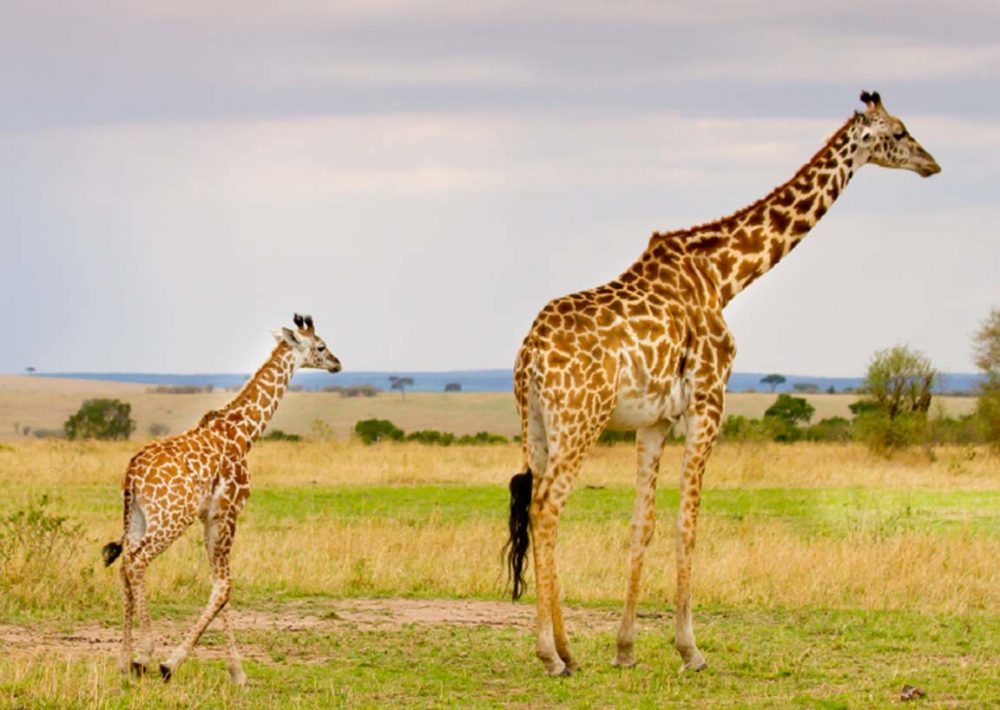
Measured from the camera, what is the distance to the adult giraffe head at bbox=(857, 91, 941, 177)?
512 inches

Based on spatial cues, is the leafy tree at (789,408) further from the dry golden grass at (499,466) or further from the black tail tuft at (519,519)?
the black tail tuft at (519,519)

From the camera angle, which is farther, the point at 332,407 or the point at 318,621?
the point at 332,407

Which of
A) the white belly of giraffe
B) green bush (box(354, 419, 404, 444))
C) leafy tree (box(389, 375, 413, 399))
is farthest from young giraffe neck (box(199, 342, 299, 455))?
leafy tree (box(389, 375, 413, 399))

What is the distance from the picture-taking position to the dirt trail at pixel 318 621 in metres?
12.4

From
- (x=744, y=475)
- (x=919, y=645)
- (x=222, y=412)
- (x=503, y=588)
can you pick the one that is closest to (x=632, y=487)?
(x=744, y=475)

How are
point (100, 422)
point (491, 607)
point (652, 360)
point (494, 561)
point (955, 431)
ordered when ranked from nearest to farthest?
point (652, 360)
point (491, 607)
point (494, 561)
point (955, 431)
point (100, 422)

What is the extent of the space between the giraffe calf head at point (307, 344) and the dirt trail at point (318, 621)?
210cm

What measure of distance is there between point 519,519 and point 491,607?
12.0 feet

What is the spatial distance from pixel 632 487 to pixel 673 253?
57.5 ft

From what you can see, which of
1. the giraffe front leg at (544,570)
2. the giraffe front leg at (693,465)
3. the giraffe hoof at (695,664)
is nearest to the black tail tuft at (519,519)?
the giraffe front leg at (544,570)

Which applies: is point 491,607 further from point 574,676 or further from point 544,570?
point 544,570

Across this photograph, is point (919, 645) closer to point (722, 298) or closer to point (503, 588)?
point (722, 298)

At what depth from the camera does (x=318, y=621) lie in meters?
13.9

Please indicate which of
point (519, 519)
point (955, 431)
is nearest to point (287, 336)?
point (519, 519)
